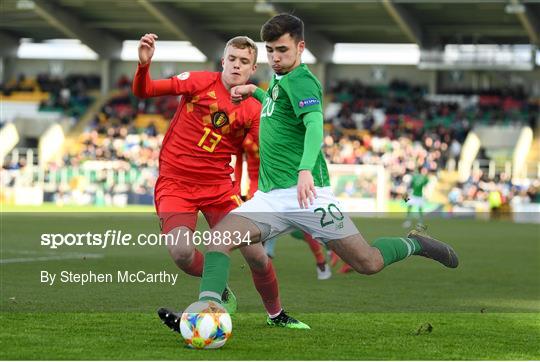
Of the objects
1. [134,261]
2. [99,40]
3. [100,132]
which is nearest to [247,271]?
[134,261]

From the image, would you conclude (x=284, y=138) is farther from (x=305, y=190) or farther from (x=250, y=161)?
(x=250, y=161)

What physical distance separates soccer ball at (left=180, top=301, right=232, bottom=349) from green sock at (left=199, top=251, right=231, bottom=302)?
70 mm

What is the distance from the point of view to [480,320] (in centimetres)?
980

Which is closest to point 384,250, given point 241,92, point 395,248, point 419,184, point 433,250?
point 395,248

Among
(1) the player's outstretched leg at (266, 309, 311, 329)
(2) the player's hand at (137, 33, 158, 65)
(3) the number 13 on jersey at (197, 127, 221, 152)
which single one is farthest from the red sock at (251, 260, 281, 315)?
(2) the player's hand at (137, 33, 158, 65)

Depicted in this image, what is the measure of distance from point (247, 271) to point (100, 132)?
38141 mm

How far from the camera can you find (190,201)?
895 centimetres

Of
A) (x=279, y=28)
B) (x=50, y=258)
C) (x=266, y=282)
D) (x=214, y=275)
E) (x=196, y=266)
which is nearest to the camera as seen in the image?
(x=214, y=275)

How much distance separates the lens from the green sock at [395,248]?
26.1 ft

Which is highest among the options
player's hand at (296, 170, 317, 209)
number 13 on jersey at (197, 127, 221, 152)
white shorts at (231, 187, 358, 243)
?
number 13 on jersey at (197, 127, 221, 152)

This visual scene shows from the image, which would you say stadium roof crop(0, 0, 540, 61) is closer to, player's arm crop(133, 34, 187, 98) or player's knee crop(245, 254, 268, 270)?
player's arm crop(133, 34, 187, 98)

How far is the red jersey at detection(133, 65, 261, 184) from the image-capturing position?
8.95m

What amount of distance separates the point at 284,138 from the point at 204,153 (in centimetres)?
155

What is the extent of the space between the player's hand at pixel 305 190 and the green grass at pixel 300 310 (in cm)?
98
